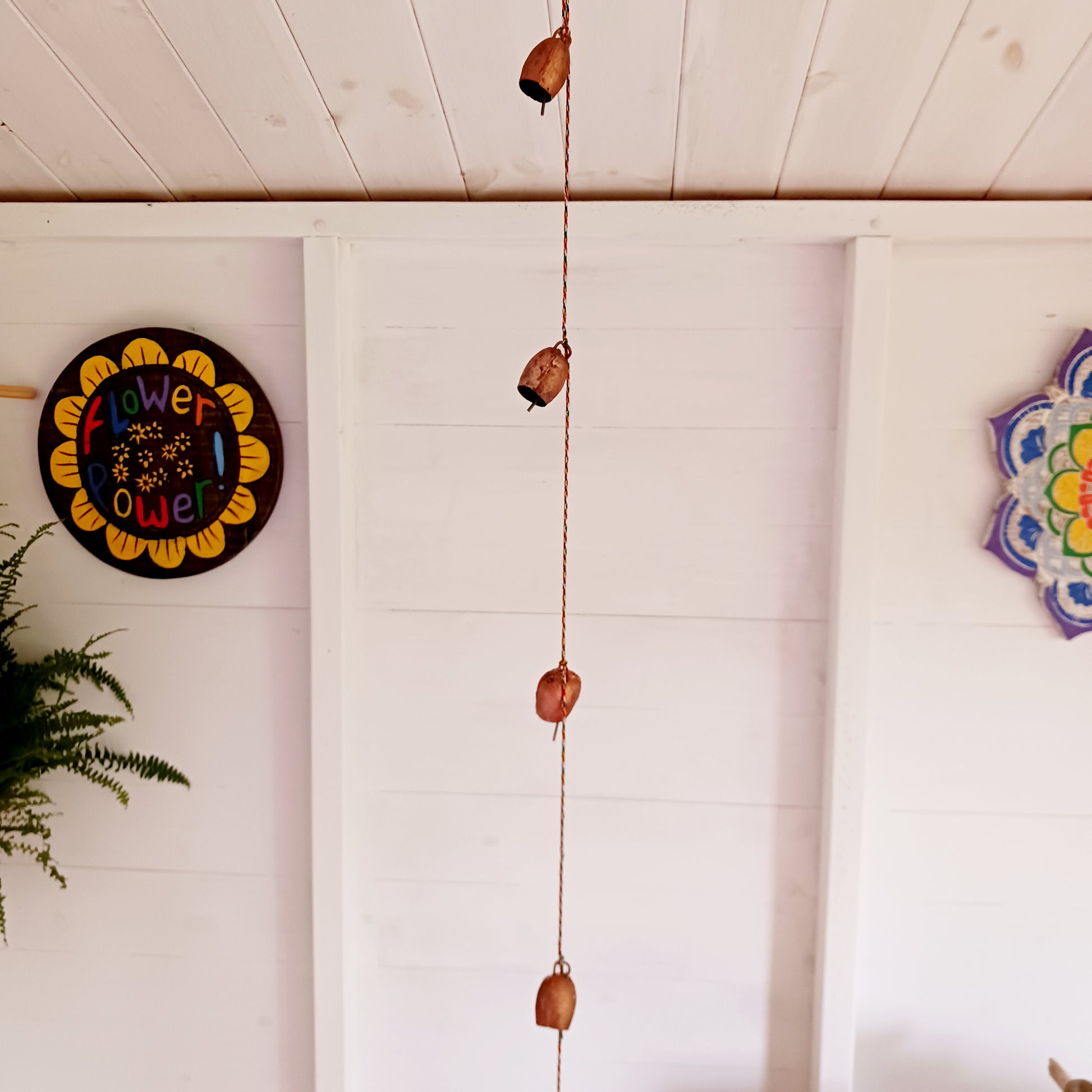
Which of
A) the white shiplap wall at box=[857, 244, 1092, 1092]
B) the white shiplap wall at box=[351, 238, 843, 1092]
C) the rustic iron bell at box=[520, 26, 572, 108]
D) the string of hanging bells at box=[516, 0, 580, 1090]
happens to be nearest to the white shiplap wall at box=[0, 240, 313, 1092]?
the white shiplap wall at box=[351, 238, 843, 1092]

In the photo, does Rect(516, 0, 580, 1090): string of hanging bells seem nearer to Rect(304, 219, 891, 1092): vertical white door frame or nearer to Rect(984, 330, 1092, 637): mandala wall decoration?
Rect(304, 219, 891, 1092): vertical white door frame

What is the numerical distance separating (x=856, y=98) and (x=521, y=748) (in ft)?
3.56

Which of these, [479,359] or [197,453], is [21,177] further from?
[479,359]

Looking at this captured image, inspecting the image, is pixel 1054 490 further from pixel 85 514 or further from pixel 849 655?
pixel 85 514

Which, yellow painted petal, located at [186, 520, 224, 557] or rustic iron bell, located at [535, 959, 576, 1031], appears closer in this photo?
rustic iron bell, located at [535, 959, 576, 1031]

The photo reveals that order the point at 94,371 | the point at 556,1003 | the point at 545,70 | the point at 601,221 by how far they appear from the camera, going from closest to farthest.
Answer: the point at 545,70, the point at 556,1003, the point at 601,221, the point at 94,371

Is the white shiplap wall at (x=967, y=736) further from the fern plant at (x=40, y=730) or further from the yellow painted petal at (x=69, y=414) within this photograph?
the yellow painted petal at (x=69, y=414)

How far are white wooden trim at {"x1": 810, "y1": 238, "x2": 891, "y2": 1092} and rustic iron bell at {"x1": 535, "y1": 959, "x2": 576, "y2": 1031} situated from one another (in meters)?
0.56

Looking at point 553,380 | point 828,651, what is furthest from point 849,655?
point 553,380

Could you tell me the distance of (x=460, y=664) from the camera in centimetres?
129

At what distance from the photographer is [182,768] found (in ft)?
4.34

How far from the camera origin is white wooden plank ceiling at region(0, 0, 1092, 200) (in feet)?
3.05

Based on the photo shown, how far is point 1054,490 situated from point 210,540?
1371 mm

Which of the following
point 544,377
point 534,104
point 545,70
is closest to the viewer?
point 545,70
